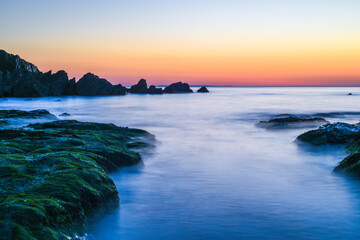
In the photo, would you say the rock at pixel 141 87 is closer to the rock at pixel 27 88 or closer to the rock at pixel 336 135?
the rock at pixel 27 88

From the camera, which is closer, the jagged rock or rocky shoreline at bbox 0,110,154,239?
rocky shoreline at bbox 0,110,154,239

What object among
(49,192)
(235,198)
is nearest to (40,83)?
(235,198)

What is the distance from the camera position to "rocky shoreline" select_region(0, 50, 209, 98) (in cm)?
8544

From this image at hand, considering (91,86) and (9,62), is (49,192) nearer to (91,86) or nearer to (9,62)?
(91,86)

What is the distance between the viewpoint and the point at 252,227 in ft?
22.4

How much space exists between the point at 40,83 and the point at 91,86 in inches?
752

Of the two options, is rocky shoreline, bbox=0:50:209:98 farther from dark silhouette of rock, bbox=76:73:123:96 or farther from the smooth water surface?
the smooth water surface

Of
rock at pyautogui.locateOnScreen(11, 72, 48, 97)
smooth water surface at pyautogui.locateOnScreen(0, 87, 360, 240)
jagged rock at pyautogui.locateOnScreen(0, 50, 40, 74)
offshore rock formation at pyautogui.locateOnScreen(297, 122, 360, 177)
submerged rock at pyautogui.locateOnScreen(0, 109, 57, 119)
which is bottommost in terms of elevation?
smooth water surface at pyautogui.locateOnScreen(0, 87, 360, 240)

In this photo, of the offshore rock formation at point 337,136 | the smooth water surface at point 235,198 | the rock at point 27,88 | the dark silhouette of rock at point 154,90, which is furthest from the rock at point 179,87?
the smooth water surface at point 235,198

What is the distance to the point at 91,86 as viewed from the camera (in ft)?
350

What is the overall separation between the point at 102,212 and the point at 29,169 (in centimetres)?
170

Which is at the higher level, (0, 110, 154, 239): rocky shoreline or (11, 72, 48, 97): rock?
(11, 72, 48, 97): rock

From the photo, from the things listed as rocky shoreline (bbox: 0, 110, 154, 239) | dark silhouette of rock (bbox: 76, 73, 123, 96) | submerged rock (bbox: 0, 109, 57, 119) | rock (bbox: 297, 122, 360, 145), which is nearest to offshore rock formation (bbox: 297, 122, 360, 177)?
rock (bbox: 297, 122, 360, 145)

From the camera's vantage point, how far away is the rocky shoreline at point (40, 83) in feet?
280
